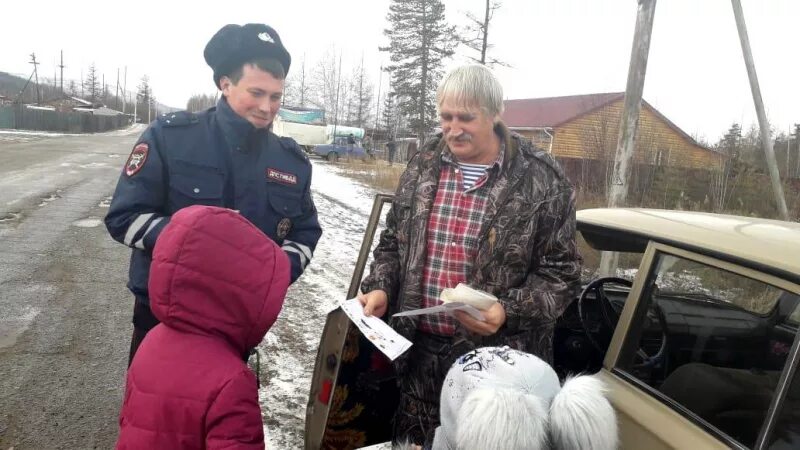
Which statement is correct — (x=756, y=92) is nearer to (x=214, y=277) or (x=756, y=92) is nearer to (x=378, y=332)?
(x=378, y=332)

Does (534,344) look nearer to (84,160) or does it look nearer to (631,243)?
(631,243)

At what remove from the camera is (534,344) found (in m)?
2.01

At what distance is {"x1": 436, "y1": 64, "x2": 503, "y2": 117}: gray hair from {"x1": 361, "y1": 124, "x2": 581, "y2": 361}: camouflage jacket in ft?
0.44

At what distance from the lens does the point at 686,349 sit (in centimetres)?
234

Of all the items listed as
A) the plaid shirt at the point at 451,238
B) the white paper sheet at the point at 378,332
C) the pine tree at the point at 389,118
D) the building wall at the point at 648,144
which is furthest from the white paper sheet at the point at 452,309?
the pine tree at the point at 389,118

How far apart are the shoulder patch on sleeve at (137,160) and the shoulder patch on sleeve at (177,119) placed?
0.11 m

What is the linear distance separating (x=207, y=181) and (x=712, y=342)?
219 cm

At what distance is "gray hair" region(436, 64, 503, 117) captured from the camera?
6.48ft

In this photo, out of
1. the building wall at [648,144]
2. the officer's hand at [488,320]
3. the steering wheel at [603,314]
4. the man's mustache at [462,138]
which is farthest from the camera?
the building wall at [648,144]

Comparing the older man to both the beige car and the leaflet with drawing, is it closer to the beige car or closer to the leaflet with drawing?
the leaflet with drawing

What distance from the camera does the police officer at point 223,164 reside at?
1963 millimetres

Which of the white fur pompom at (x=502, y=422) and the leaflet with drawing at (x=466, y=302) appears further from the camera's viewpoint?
the leaflet with drawing at (x=466, y=302)

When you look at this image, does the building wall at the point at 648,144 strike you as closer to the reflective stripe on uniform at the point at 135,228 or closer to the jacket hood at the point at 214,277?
the reflective stripe on uniform at the point at 135,228

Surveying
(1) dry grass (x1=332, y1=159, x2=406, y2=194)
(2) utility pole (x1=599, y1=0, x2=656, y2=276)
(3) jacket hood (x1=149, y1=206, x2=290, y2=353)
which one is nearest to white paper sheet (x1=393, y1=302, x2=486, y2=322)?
(3) jacket hood (x1=149, y1=206, x2=290, y2=353)
